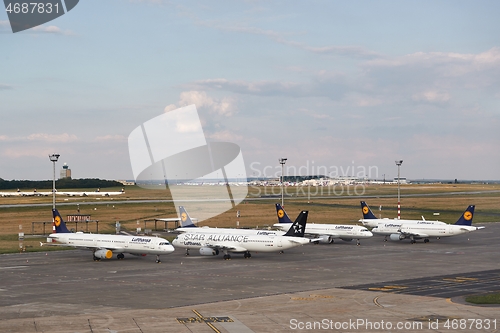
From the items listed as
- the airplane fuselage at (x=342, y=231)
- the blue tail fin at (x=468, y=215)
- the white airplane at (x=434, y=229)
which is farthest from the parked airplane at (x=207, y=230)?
the blue tail fin at (x=468, y=215)

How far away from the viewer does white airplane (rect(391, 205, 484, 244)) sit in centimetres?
11088

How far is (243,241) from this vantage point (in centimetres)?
8981

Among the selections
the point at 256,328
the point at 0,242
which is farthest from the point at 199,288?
the point at 0,242

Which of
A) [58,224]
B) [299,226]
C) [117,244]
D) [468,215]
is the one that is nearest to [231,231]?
[299,226]

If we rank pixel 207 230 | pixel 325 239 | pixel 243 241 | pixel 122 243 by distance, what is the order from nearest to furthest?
pixel 122 243 → pixel 243 241 → pixel 207 230 → pixel 325 239

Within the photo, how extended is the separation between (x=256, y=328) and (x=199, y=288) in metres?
19.8

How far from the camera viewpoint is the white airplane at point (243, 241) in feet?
288

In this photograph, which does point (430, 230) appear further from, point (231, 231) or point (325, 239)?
point (231, 231)

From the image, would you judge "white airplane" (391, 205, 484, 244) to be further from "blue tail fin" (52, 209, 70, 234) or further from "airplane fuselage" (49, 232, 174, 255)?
"blue tail fin" (52, 209, 70, 234)

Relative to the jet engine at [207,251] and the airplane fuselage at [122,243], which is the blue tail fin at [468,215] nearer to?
the jet engine at [207,251]

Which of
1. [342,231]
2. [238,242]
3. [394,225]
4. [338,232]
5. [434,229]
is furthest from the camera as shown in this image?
[394,225]

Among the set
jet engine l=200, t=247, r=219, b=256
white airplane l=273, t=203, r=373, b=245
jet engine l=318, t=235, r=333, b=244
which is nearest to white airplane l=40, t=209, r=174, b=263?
jet engine l=200, t=247, r=219, b=256

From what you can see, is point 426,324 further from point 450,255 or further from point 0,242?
point 0,242

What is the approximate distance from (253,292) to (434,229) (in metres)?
61.7
